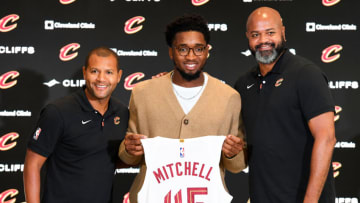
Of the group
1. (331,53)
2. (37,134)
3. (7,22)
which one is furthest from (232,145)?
(7,22)

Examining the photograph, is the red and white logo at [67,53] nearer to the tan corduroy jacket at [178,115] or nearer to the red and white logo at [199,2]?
the red and white logo at [199,2]

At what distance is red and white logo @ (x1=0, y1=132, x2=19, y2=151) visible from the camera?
3.81m

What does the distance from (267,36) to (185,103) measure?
640 millimetres

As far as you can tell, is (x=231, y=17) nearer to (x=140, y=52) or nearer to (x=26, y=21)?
(x=140, y=52)

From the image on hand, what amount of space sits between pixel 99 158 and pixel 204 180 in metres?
0.63

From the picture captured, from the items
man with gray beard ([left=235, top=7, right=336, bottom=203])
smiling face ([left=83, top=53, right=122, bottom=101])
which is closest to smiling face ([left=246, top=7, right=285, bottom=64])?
man with gray beard ([left=235, top=7, right=336, bottom=203])

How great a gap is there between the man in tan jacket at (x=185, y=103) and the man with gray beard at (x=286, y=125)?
0.12 metres

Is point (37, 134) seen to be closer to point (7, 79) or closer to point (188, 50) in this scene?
point (188, 50)

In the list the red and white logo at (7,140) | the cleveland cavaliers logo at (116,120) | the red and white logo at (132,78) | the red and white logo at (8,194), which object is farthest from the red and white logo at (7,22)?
the cleveland cavaliers logo at (116,120)

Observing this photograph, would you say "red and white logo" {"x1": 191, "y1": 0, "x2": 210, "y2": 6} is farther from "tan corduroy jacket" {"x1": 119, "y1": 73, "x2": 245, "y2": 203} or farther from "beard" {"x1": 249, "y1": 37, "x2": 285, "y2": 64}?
"tan corduroy jacket" {"x1": 119, "y1": 73, "x2": 245, "y2": 203}

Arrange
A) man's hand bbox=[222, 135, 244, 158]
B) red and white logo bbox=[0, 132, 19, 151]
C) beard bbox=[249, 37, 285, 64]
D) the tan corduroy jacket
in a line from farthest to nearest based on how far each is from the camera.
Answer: red and white logo bbox=[0, 132, 19, 151], beard bbox=[249, 37, 285, 64], the tan corduroy jacket, man's hand bbox=[222, 135, 244, 158]

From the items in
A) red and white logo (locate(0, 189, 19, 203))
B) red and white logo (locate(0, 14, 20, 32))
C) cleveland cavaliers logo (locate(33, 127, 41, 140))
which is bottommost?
red and white logo (locate(0, 189, 19, 203))

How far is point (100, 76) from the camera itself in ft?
7.13

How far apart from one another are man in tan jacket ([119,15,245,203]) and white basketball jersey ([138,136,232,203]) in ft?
0.23
